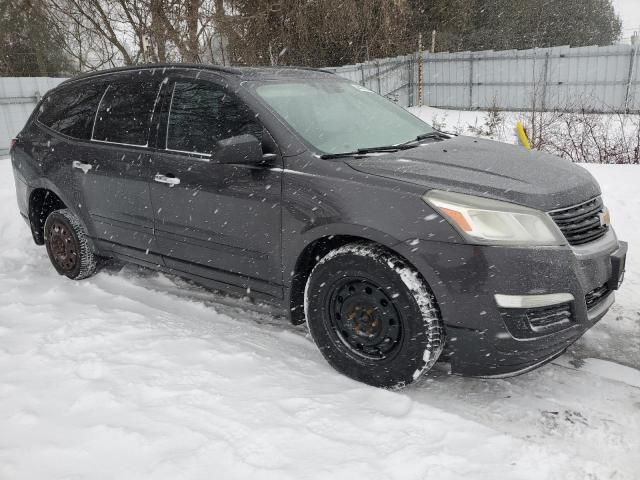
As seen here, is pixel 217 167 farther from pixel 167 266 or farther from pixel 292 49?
pixel 292 49

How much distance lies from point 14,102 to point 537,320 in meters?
13.6

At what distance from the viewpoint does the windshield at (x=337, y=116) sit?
342cm

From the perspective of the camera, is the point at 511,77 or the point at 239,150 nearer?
the point at 239,150

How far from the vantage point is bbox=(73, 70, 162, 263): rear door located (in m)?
4.02

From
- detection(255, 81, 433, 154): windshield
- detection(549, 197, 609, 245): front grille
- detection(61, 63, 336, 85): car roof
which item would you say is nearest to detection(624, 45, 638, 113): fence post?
detection(255, 81, 433, 154): windshield

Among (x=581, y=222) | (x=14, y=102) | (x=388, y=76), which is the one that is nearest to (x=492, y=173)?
(x=581, y=222)

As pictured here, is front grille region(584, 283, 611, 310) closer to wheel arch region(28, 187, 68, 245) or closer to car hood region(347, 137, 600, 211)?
car hood region(347, 137, 600, 211)

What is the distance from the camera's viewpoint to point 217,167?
139 inches

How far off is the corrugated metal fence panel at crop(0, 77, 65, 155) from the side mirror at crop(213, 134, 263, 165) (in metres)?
11.5

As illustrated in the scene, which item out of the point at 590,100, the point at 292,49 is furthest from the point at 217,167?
the point at 590,100

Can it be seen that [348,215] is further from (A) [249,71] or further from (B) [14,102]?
(B) [14,102]

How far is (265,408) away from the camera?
9.42 feet

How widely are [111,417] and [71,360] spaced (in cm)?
74

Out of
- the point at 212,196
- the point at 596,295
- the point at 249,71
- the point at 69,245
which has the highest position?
the point at 249,71
